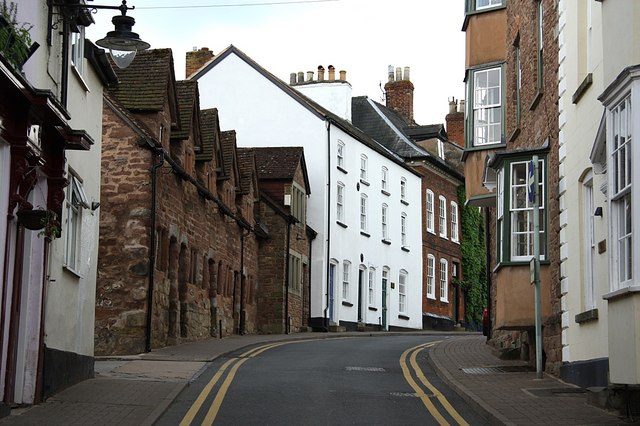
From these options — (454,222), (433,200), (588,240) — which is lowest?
(588,240)

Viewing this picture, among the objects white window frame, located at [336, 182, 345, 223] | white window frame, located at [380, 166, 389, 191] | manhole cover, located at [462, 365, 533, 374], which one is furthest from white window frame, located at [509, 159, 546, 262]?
white window frame, located at [380, 166, 389, 191]

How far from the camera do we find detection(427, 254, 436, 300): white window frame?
56.2m

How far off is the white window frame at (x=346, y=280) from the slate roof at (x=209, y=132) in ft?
48.0

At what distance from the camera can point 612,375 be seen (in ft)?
40.7

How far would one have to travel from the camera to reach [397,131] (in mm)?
56500

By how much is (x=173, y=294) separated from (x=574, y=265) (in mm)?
14272

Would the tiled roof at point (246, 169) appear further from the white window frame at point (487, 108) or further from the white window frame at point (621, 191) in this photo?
the white window frame at point (621, 191)

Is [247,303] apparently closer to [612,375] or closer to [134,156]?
[134,156]

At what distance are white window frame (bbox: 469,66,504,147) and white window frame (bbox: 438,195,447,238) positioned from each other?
31086 millimetres

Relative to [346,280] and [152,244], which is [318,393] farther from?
[346,280]

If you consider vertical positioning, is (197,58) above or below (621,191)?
above

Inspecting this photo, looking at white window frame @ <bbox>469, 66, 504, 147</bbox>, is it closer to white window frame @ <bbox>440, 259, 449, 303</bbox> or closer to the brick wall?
the brick wall

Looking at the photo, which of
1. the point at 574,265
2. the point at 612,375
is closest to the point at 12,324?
the point at 612,375

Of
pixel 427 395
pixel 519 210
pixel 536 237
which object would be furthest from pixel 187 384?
pixel 519 210
